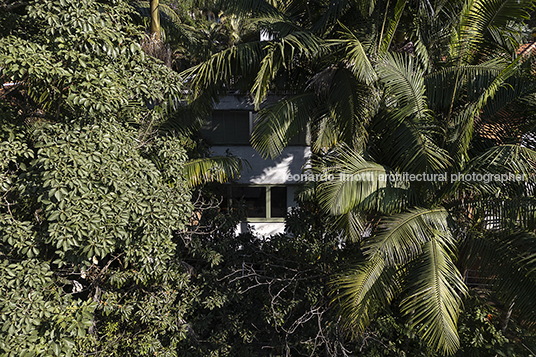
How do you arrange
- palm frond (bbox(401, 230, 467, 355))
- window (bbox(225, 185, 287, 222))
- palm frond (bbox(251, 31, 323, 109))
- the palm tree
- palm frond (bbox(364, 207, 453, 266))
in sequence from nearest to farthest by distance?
palm frond (bbox(401, 230, 467, 355))
the palm tree
palm frond (bbox(364, 207, 453, 266))
palm frond (bbox(251, 31, 323, 109))
window (bbox(225, 185, 287, 222))

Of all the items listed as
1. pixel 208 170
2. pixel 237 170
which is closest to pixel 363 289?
pixel 237 170

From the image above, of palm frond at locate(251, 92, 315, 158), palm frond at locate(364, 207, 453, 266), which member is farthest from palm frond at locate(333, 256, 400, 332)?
palm frond at locate(251, 92, 315, 158)

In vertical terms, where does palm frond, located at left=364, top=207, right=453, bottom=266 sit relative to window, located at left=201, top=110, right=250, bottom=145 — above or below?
below

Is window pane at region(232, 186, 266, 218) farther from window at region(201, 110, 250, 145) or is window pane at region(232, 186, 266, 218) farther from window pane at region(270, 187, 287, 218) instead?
window at region(201, 110, 250, 145)

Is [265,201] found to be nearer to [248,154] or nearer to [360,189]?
[248,154]

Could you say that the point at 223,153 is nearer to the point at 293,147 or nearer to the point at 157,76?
the point at 293,147

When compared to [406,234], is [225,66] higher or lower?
higher
